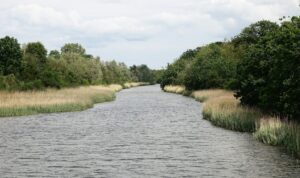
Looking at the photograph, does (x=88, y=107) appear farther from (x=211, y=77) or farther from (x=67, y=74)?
(x=67, y=74)

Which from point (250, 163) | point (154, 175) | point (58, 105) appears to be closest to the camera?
point (154, 175)

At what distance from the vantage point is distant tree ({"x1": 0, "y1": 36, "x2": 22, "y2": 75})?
86.8 m

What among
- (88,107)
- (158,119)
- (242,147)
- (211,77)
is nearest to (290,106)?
(242,147)

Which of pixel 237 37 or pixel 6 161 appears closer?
pixel 6 161

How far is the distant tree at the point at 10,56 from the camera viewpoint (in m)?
86.8

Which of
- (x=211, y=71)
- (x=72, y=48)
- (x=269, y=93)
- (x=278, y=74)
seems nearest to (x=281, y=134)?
(x=278, y=74)

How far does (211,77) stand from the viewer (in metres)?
86.4

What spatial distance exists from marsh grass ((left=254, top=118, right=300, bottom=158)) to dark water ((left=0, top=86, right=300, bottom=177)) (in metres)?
0.63

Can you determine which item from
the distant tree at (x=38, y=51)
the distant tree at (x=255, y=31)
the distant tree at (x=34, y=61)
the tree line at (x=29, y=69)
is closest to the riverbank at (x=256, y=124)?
the distant tree at (x=255, y=31)

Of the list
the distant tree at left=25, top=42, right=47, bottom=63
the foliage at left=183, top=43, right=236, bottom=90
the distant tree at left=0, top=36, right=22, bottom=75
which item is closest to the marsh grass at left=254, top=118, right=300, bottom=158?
the foliage at left=183, top=43, right=236, bottom=90

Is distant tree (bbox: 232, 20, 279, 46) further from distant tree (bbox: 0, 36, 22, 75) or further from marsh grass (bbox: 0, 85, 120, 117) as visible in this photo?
distant tree (bbox: 0, 36, 22, 75)

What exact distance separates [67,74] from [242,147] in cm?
7390

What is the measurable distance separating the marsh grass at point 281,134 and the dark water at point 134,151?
2.06ft

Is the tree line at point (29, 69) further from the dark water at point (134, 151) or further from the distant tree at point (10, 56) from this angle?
the dark water at point (134, 151)
